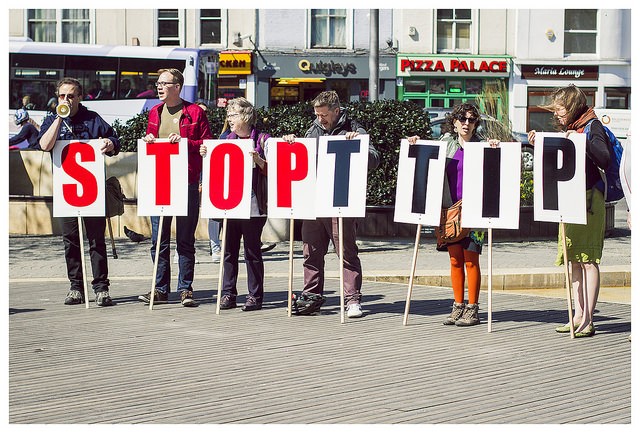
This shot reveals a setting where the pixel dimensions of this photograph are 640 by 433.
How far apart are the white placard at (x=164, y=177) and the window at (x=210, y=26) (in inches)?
1234

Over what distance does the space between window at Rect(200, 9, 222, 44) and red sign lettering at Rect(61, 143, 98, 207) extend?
31.2 meters

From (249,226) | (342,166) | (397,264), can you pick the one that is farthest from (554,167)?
(397,264)

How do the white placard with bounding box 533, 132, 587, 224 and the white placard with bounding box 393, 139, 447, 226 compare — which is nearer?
the white placard with bounding box 533, 132, 587, 224

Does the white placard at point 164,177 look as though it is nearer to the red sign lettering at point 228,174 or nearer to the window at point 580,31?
the red sign lettering at point 228,174

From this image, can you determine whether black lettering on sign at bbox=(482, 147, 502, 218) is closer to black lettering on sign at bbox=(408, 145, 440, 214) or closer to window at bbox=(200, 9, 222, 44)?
black lettering on sign at bbox=(408, 145, 440, 214)

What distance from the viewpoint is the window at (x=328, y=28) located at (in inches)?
1646

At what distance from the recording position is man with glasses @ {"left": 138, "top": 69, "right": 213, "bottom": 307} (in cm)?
1036

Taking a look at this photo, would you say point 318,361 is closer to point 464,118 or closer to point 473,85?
point 464,118

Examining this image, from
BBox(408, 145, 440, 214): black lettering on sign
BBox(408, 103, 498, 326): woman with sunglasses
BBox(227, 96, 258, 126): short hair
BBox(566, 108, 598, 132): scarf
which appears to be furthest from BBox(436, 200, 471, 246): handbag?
BBox(227, 96, 258, 126): short hair

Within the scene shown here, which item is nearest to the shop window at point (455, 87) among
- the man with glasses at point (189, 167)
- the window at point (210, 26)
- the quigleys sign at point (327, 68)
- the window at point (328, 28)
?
the quigleys sign at point (327, 68)

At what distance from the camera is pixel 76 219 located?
10609 mm

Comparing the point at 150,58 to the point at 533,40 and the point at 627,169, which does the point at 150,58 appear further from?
the point at 627,169

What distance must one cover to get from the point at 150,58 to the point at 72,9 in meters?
9.38

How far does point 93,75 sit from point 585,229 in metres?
24.9
